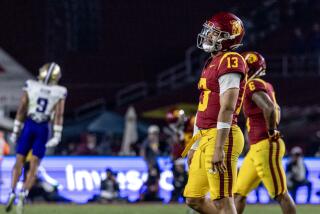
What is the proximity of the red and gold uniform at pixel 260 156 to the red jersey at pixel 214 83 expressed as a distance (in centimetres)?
180

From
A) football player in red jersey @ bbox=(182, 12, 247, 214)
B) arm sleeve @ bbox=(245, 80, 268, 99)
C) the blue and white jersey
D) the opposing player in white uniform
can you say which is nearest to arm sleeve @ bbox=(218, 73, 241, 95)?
football player in red jersey @ bbox=(182, 12, 247, 214)

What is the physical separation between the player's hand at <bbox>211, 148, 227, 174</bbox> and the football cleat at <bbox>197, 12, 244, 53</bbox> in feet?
3.16

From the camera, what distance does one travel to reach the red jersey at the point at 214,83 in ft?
29.9

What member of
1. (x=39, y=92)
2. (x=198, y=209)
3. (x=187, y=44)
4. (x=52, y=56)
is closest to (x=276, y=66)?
(x=187, y=44)

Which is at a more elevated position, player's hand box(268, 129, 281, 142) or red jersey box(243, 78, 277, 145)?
red jersey box(243, 78, 277, 145)

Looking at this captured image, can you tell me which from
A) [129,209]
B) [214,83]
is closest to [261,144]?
[214,83]

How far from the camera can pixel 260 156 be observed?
1142 cm

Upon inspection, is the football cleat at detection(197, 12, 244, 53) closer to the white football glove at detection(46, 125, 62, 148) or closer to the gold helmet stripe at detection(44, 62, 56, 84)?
the gold helmet stripe at detection(44, 62, 56, 84)

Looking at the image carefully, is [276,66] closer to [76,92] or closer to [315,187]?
[76,92]

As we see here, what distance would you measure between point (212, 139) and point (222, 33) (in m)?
0.91

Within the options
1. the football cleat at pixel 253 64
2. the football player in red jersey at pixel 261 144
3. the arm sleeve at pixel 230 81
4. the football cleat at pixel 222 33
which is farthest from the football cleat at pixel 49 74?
the arm sleeve at pixel 230 81

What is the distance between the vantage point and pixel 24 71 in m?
29.5

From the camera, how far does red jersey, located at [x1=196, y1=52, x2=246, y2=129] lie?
912 cm

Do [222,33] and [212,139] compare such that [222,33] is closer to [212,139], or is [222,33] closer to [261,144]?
[212,139]
